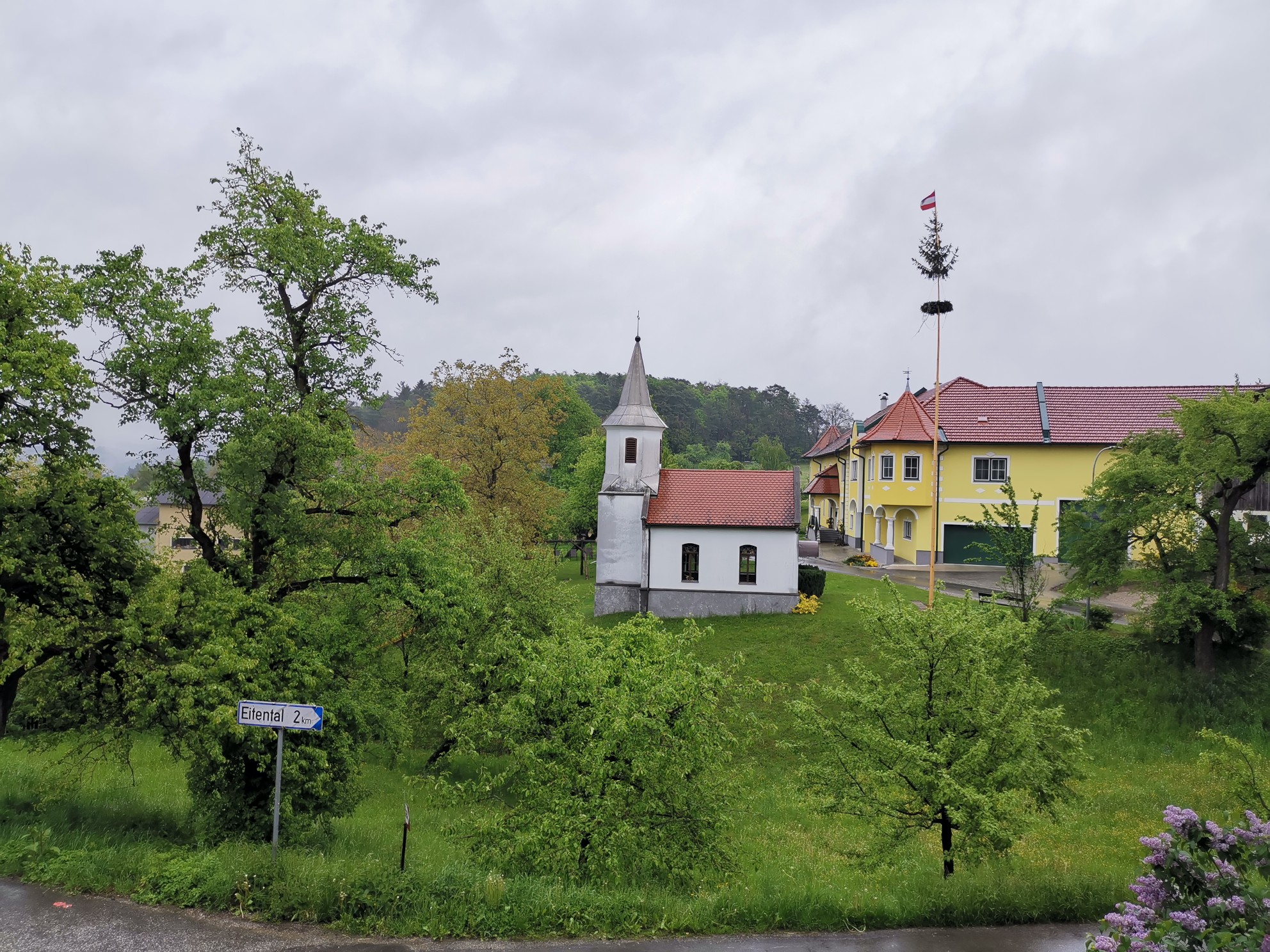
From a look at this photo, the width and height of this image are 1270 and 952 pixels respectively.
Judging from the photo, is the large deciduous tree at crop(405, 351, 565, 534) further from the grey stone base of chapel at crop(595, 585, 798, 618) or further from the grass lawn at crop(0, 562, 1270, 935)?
the grass lawn at crop(0, 562, 1270, 935)

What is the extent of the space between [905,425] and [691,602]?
18085mm

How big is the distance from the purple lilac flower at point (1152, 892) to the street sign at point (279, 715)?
852cm

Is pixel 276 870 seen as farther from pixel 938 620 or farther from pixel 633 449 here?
pixel 633 449

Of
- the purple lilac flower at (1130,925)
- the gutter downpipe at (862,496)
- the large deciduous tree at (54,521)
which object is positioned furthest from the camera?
the gutter downpipe at (862,496)

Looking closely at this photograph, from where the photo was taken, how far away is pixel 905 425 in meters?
42.2

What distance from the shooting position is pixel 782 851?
14891 mm

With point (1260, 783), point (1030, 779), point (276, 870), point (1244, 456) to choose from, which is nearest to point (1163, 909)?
point (1030, 779)

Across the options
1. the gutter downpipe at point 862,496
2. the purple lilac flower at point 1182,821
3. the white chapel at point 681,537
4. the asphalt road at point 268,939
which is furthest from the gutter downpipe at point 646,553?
the purple lilac flower at point 1182,821

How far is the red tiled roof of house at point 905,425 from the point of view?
41562 millimetres

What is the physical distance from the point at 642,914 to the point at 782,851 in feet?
24.1

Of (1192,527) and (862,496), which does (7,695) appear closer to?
(1192,527)

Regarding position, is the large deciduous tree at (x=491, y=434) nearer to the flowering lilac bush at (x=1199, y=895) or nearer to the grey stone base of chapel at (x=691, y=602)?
the grey stone base of chapel at (x=691, y=602)

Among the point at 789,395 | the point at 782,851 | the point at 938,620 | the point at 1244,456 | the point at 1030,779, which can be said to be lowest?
the point at 782,851

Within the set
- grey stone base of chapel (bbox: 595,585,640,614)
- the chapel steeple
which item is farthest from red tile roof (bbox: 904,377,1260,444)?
grey stone base of chapel (bbox: 595,585,640,614)
